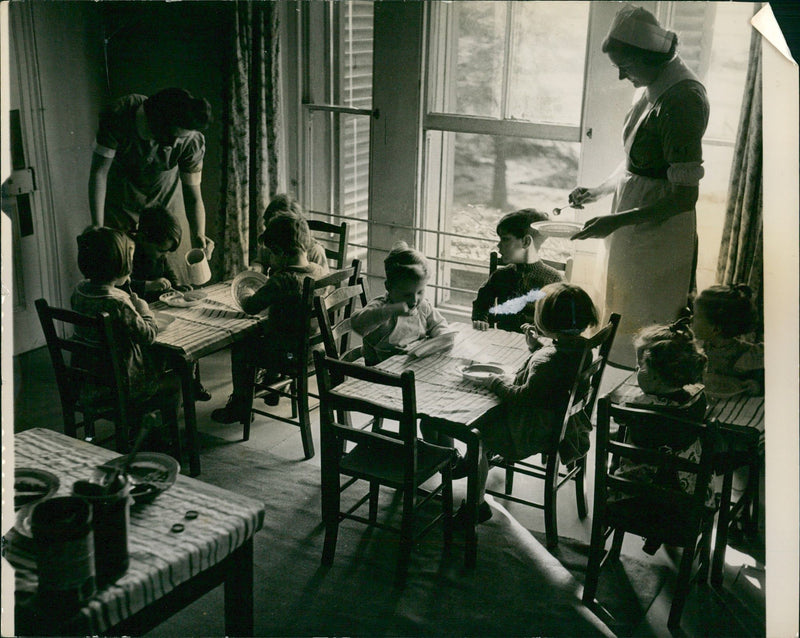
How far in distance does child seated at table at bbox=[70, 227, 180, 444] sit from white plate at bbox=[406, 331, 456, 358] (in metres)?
0.91

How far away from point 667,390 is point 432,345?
812mm

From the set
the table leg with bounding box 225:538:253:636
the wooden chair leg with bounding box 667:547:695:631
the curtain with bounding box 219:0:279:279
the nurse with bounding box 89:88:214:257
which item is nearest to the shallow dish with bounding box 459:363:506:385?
the wooden chair leg with bounding box 667:547:695:631

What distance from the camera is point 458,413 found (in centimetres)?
243

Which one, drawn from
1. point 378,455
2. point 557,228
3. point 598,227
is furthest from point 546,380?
point 598,227

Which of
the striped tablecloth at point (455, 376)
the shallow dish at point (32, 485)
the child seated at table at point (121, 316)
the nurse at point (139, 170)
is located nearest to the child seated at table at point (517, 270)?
the striped tablecloth at point (455, 376)

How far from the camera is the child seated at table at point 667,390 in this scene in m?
2.35

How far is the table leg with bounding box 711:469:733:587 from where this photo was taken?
8.05 feet

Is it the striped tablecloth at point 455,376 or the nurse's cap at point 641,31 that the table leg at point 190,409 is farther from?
the nurse's cap at point 641,31

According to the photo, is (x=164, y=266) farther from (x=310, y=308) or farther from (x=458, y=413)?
(x=458, y=413)

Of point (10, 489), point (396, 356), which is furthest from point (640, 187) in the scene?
point (10, 489)

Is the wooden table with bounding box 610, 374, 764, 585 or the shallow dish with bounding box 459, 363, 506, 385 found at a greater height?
the shallow dish with bounding box 459, 363, 506, 385

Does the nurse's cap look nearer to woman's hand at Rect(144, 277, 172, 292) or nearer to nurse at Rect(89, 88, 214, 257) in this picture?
nurse at Rect(89, 88, 214, 257)

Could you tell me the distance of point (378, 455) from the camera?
256cm

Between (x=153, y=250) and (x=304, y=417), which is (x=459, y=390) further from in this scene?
(x=153, y=250)
